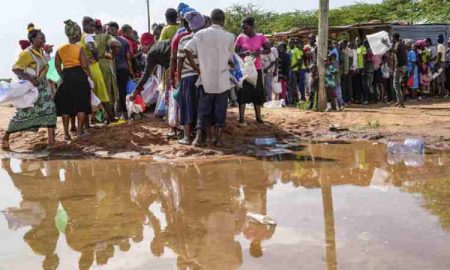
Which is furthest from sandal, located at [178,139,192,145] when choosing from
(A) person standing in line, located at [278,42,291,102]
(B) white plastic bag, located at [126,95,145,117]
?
(A) person standing in line, located at [278,42,291,102]

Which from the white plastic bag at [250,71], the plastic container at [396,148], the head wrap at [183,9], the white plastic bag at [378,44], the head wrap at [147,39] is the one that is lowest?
the plastic container at [396,148]

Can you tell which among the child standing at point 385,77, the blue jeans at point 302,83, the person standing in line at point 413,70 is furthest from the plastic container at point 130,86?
the person standing in line at point 413,70

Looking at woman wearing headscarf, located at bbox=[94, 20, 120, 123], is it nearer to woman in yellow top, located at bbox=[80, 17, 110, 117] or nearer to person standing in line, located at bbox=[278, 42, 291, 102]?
woman in yellow top, located at bbox=[80, 17, 110, 117]

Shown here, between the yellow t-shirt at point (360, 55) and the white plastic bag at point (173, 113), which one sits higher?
the yellow t-shirt at point (360, 55)

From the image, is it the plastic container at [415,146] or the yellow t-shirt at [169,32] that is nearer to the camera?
the plastic container at [415,146]

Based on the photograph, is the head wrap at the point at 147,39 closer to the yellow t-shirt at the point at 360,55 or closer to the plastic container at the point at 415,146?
the plastic container at the point at 415,146

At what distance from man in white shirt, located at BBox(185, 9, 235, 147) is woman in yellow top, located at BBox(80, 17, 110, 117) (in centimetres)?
175

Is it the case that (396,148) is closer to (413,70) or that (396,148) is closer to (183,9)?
(183,9)

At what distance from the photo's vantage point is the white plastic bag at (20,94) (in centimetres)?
711

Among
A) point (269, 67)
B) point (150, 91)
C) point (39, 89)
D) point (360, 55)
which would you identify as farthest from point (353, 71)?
point (39, 89)

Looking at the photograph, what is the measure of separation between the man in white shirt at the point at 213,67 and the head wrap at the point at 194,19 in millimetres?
115

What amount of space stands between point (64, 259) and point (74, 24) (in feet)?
15.0

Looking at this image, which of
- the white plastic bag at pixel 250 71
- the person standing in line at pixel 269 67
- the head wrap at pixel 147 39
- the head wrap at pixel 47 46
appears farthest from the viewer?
the head wrap at pixel 47 46

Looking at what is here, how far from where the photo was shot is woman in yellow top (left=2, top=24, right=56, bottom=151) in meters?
7.00
